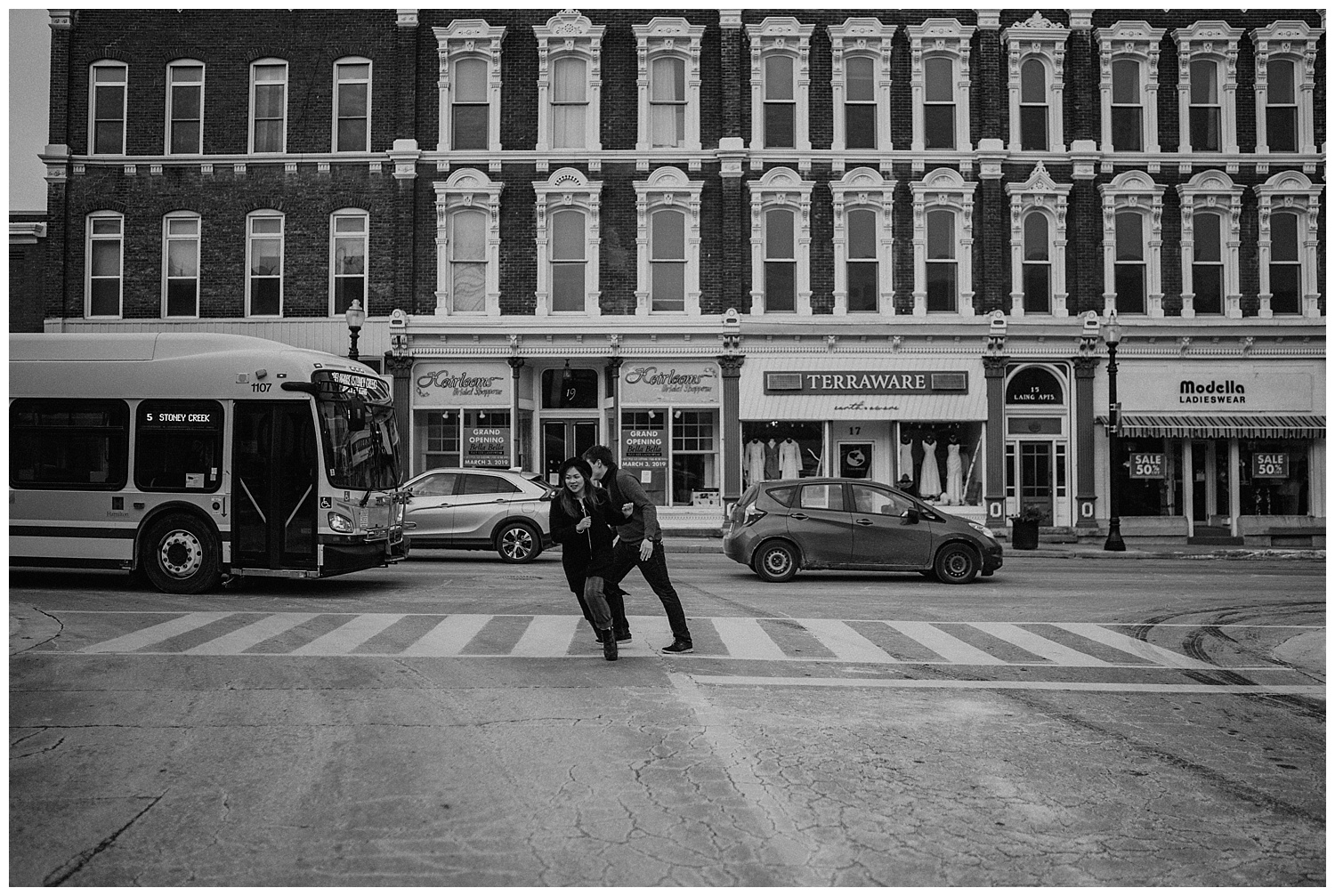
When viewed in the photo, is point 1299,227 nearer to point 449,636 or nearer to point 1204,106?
point 1204,106

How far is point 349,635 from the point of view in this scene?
11086 millimetres

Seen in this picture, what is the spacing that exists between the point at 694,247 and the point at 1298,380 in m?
15.5

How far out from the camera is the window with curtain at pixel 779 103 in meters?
28.5

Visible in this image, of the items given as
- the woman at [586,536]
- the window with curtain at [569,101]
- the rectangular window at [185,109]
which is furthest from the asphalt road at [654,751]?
the rectangular window at [185,109]

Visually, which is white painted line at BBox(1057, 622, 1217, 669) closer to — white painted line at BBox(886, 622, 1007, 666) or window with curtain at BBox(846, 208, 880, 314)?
white painted line at BBox(886, 622, 1007, 666)

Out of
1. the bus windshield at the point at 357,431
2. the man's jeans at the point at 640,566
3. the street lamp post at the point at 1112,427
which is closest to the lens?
the man's jeans at the point at 640,566

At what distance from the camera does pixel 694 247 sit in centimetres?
2825

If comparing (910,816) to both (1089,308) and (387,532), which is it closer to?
(387,532)

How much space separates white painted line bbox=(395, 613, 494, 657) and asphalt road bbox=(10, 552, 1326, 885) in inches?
2.4

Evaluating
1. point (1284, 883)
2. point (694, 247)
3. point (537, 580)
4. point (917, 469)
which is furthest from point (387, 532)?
point (917, 469)

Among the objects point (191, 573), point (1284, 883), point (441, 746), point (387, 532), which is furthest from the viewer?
point (387, 532)

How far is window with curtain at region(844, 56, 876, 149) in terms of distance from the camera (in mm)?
28484

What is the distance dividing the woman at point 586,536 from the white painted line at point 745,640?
1335 mm

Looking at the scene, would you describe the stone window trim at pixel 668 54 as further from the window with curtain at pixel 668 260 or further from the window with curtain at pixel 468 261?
the window with curtain at pixel 468 261
